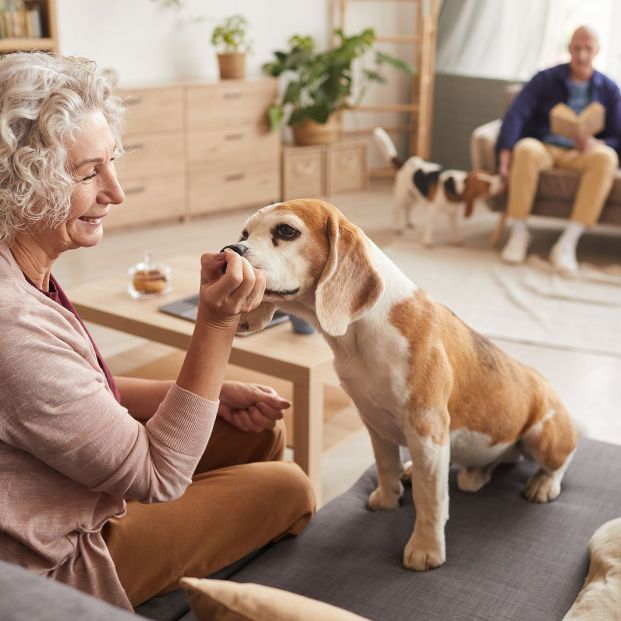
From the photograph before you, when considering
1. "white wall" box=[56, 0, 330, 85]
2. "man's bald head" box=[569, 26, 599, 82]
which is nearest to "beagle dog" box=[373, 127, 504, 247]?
"man's bald head" box=[569, 26, 599, 82]

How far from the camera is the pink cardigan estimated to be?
1.09 meters

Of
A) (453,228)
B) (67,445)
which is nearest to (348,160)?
(453,228)

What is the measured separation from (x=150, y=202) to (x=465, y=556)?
157 inches

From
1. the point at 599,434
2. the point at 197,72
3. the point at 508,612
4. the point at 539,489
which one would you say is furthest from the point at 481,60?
the point at 508,612

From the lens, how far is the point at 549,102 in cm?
460

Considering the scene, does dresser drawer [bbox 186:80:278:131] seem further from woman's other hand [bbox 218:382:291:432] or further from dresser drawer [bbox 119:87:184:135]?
woman's other hand [bbox 218:382:291:432]

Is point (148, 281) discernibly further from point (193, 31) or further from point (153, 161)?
point (193, 31)

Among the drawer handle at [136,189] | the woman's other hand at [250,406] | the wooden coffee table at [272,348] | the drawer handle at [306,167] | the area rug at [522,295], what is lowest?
the area rug at [522,295]

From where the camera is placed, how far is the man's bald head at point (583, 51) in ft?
14.4

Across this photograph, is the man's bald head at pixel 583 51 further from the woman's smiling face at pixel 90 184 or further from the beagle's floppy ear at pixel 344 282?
the woman's smiling face at pixel 90 184

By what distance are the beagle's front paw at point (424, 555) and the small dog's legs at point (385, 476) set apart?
0.68ft

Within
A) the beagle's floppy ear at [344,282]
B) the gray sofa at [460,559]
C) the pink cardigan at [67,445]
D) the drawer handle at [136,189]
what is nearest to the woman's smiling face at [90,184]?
the pink cardigan at [67,445]

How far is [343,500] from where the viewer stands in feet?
5.49

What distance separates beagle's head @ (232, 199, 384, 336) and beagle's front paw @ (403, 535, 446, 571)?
37 centimetres
